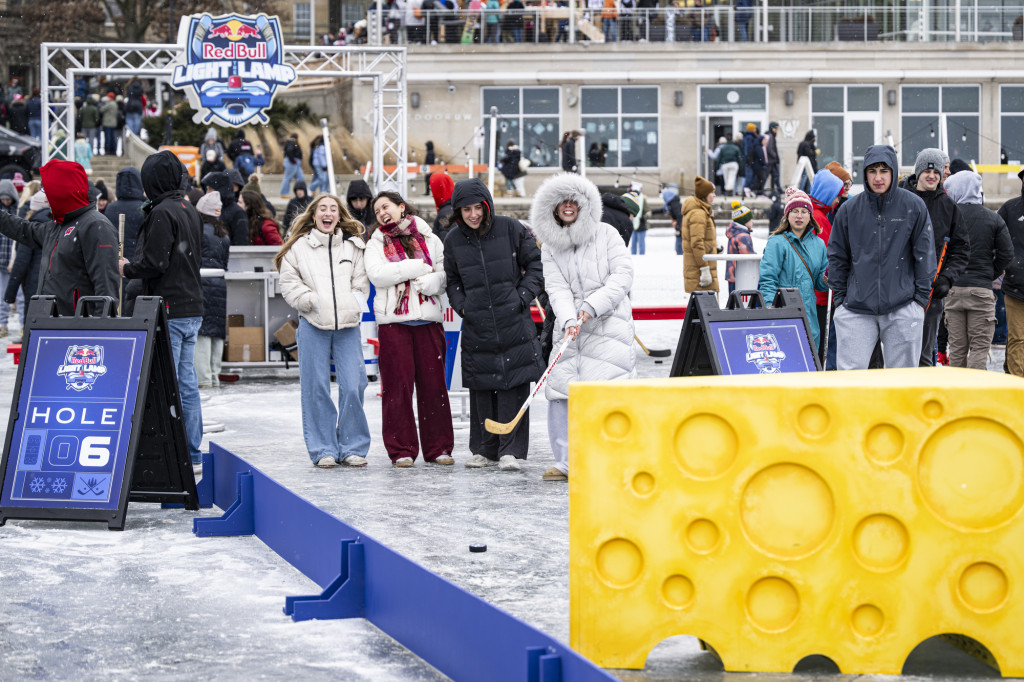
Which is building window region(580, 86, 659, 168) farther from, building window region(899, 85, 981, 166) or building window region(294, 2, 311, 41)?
building window region(294, 2, 311, 41)

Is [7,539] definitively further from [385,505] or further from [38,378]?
[385,505]

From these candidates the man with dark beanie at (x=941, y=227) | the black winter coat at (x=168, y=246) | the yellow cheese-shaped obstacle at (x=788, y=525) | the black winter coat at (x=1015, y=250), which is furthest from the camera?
the black winter coat at (x=1015, y=250)

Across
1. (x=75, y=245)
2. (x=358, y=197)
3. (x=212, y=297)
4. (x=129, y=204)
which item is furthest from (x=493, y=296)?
(x=129, y=204)

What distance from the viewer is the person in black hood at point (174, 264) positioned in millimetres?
7980

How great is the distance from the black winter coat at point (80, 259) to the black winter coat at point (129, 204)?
2.26 m

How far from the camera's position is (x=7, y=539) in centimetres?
665

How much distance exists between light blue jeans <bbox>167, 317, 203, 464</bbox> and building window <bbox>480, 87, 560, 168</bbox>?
3392cm

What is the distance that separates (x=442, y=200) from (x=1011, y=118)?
35.3 metres

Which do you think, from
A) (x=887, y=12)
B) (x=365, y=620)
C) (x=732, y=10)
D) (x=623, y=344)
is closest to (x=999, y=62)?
(x=887, y=12)

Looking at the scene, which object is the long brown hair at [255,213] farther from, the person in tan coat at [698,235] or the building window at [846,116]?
the building window at [846,116]

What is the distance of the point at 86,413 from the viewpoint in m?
6.95

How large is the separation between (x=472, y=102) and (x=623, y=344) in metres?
34.5

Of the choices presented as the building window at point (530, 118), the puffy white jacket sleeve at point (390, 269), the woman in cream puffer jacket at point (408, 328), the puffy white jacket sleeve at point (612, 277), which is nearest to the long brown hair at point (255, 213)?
the woman in cream puffer jacket at point (408, 328)

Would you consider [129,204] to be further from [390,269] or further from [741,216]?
[741,216]
